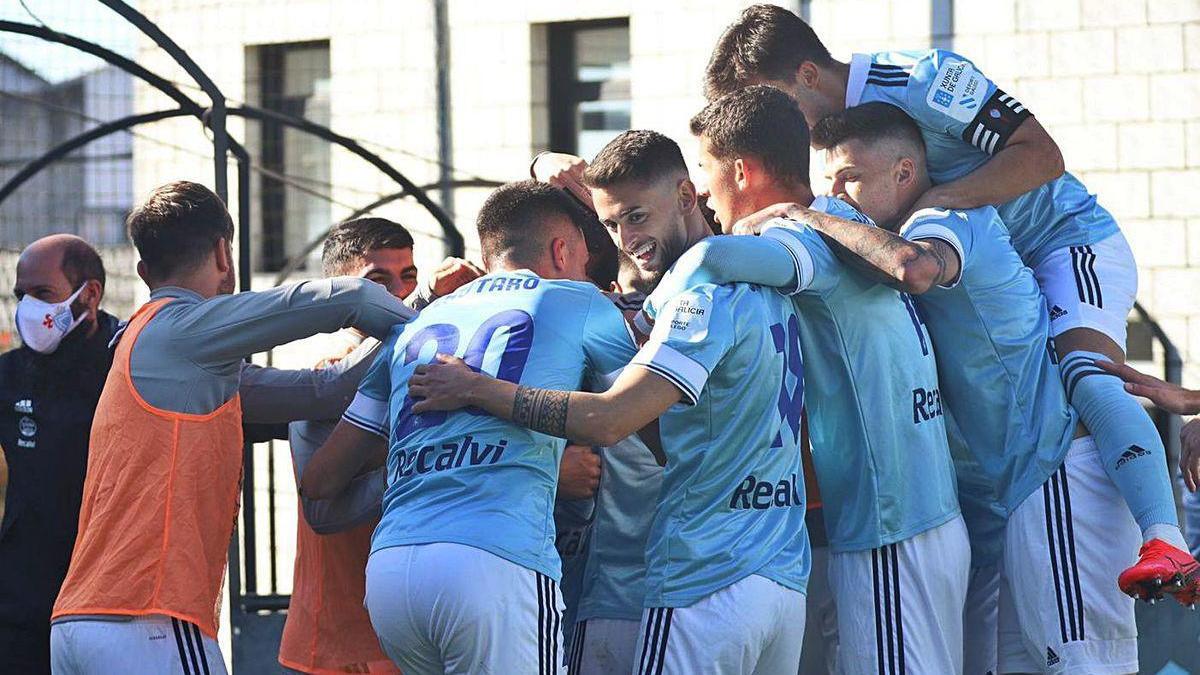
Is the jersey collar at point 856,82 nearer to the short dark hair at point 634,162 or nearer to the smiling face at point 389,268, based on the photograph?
the short dark hair at point 634,162

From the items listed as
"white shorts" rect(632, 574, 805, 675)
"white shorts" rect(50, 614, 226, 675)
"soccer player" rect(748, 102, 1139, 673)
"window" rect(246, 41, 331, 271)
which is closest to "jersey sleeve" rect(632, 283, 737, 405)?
"white shorts" rect(632, 574, 805, 675)

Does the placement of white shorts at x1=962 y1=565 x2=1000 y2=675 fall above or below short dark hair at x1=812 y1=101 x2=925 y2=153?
below

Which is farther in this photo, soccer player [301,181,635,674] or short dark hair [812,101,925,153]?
short dark hair [812,101,925,153]

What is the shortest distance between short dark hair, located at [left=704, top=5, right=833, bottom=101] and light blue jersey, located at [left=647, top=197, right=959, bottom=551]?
2.72ft

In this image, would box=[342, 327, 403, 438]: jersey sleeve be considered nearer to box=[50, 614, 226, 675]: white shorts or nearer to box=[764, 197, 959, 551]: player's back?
box=[50, 614, 226, 675]: white shorts

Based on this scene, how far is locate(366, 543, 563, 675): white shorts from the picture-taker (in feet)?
12.6

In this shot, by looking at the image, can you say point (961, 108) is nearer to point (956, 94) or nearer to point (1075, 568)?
Answer: point (956, 94)

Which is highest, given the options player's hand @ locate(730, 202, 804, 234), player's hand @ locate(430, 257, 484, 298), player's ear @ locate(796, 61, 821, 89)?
player's ear @ locate(796, 61, 821, 89)

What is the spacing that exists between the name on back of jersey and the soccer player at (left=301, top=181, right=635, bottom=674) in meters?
1.28

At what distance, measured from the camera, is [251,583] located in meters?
7.00

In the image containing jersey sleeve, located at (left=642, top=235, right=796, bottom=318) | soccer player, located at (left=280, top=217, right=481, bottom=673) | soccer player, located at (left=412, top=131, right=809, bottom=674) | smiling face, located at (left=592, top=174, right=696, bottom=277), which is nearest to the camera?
soccer player, located at (left=412, top=131, right=809, bottom=674)

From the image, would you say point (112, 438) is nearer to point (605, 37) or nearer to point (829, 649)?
point (829, 649)

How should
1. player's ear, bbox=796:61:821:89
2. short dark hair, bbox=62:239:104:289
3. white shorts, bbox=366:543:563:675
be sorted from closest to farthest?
white shorts, bbox=366:543:563:675 < player's ear, bbox=796:61:821:89 < short dark hair, bbox=62:239:104:289

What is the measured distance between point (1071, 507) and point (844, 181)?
1174 mm
